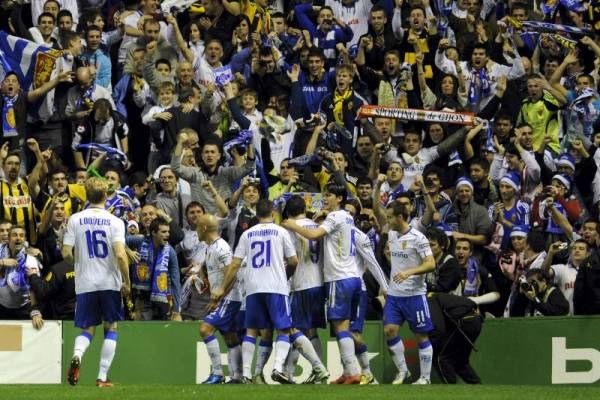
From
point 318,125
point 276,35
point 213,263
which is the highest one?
point 276,35

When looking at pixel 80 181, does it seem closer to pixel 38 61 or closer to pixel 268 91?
pixel 38 61

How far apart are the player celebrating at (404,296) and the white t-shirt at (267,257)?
172 cm

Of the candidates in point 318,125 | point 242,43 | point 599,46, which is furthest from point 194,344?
point 599,46

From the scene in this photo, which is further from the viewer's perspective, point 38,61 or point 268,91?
point 268,91

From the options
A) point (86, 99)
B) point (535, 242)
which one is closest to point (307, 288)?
point (535, 242)

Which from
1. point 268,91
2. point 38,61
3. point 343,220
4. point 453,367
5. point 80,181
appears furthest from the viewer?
point 268,91

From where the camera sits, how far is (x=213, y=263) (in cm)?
2020

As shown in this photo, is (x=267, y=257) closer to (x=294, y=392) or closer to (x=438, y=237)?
(x=294, y=392)

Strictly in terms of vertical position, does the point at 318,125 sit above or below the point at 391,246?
above

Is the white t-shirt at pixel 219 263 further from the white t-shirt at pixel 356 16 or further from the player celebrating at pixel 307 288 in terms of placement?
the white t-shirt at pixel 356 16

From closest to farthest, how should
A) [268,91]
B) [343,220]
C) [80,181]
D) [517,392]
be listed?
[517,392], [343,220], [80,181], [268,91]

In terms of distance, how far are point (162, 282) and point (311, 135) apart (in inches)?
192

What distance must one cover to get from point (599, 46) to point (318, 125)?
5563mm

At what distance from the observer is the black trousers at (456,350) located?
21545mm
